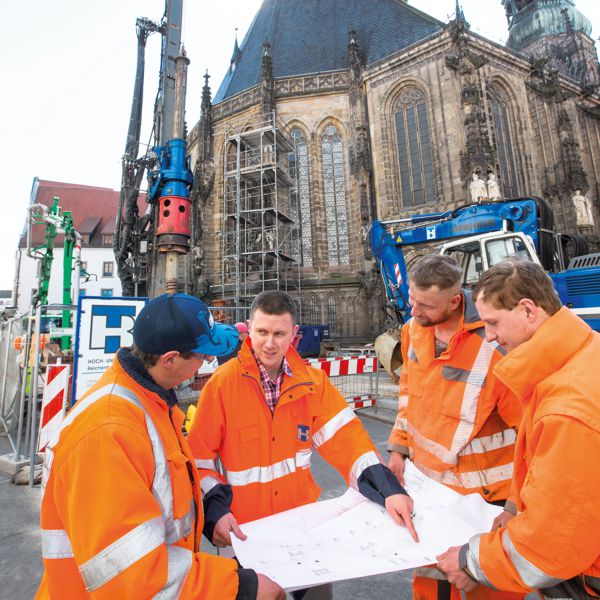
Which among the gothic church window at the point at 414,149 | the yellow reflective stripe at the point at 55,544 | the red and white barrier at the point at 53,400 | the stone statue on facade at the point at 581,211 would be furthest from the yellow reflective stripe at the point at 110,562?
the stone statue on facade at the point at 581,211

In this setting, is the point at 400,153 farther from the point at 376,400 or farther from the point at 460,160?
the point at 376,400

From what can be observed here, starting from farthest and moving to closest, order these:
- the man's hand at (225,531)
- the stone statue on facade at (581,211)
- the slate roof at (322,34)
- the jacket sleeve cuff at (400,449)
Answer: the slate roof at (322,34) → the stone statue on facade at (581,211) → the jacket sleeve cuff at (400,449) → the man's hand at (225,531)

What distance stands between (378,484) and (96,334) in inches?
141

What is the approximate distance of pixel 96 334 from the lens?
409cm

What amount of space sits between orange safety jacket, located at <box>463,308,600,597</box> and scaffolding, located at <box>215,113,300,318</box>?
52.4 ft

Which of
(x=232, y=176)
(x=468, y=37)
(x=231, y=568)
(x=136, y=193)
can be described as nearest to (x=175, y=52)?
(x=136, y=193)

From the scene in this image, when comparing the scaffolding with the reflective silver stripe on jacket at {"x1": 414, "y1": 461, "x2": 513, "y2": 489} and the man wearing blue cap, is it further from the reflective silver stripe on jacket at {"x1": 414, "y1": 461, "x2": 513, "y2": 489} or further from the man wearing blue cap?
the man wearing blue cap

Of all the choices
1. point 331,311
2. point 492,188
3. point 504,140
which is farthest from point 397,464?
point 504,140

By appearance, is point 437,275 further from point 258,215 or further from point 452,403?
point 258,215

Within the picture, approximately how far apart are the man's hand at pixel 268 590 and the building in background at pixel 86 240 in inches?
1271

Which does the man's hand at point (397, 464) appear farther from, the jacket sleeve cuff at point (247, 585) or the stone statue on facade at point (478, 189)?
the stone statue on facade at point (478, 189)

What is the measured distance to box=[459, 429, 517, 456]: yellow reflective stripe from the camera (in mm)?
1754

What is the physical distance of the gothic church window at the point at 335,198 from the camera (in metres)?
18.8

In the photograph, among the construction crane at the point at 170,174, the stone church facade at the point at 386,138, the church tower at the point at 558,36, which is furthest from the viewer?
the church tower at the point at 558,36
